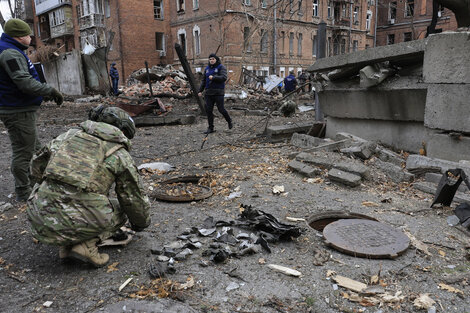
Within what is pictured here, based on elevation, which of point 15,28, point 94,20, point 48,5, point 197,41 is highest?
point 48,5

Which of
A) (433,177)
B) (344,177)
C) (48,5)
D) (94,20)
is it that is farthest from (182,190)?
(48,5)

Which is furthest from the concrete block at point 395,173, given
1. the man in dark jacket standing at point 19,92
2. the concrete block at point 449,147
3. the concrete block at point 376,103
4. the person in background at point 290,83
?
the person in background at point 290,83

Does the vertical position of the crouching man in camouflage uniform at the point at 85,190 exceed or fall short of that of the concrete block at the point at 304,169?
it exceeds it

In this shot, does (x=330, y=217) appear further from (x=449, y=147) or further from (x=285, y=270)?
(x=449, y=147)

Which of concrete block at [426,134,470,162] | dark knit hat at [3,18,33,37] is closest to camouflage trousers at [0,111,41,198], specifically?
dark knit hat at [3,18,33,37]

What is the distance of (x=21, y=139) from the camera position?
14.5 feet

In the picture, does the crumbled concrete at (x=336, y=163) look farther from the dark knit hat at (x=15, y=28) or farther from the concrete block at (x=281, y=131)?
the dark knit hat at (x=15, y=28)

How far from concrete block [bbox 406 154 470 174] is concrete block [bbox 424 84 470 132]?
523 millimetres

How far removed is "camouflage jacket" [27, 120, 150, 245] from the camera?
2682 mm

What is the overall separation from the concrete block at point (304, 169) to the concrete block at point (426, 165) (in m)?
1.46

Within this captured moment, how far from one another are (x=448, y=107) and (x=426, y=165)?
0.92 meters

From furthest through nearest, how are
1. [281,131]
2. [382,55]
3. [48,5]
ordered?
1. [48,5]
2. [281,131]
3. [382,55]

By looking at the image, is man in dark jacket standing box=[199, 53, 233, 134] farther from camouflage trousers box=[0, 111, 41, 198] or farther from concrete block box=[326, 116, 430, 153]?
camouflage trousers box=[0, 111, 41, 198]

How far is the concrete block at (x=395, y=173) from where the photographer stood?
531cm
